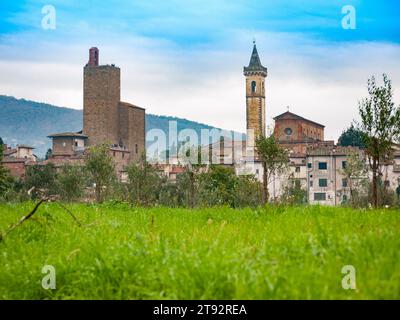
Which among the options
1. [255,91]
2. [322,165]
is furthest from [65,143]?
[322,165]

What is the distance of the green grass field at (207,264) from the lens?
589cm

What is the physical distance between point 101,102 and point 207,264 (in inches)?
5449

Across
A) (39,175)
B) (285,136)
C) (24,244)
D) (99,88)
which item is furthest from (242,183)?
(99,88)

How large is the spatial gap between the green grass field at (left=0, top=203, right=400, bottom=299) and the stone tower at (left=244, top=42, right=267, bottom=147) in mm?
138789

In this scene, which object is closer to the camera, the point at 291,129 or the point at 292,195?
the point at 292,195

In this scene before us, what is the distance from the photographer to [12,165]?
375ft

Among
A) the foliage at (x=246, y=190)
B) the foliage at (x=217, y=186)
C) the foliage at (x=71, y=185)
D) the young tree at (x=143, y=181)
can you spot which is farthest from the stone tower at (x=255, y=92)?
the foliage at (x=217, y=186)

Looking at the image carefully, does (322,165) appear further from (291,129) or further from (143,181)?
(143,181)

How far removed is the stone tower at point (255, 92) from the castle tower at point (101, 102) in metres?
28.1

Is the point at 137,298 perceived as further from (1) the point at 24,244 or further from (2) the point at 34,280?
(1) the point at 24,244

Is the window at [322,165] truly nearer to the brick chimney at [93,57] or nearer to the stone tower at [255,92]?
the stone tower at [255,92]

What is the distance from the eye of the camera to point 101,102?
143000 millimetres

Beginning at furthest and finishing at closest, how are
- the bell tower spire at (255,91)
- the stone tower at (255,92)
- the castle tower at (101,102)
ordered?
the bell tower spire at (255,91) → the stone tower at (255,92) → the castle tower at (101,102)
